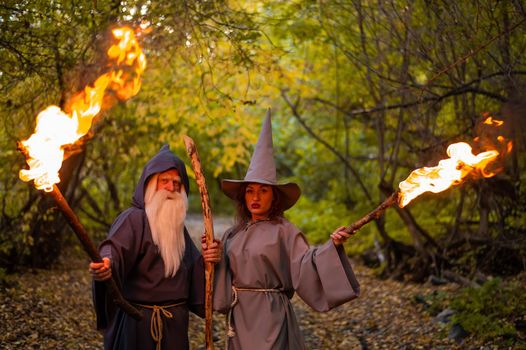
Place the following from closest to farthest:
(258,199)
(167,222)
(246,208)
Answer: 1. (167,222)
2. (258,199)
3. (246,208)

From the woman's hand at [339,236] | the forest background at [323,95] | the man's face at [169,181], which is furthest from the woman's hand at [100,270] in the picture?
the forest background at [323,95]

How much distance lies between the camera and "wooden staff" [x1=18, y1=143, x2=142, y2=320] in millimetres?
2881

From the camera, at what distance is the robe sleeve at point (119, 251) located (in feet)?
12.9

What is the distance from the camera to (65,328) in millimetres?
6695

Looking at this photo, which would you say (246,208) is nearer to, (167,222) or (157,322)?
(167,222)

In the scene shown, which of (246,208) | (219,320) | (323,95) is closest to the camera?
(246,208)

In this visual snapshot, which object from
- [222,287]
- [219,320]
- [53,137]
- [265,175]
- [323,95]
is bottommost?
[219,320]

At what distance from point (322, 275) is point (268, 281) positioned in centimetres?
42

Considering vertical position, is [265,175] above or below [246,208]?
above

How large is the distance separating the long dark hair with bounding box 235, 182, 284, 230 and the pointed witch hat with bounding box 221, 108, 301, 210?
0.09 feet

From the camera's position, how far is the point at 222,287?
4270 millimetres

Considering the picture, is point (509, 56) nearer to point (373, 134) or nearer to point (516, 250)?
point (516, 250)

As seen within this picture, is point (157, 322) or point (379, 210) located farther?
point (157, 322)

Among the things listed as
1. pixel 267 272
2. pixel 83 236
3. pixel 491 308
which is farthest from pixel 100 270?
pixel 491 308
